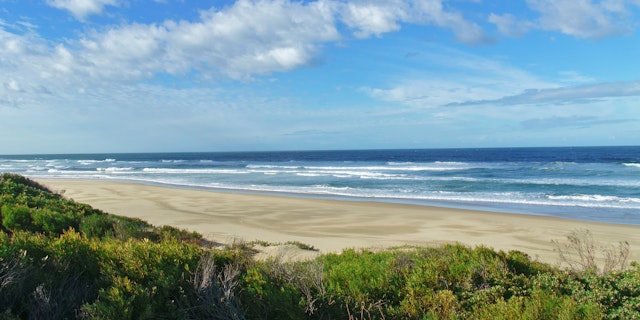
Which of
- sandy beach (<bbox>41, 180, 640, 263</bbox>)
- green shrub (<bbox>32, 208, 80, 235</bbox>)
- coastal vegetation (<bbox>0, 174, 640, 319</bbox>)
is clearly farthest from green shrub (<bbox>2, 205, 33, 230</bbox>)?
coastal vegetation (<bbox>0, 174, 640, 319</bbox>)

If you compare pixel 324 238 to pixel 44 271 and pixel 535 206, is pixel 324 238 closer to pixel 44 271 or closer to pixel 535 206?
pixel 44 271

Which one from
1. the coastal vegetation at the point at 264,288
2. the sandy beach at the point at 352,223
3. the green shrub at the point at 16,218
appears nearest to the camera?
the coastal vegetation at the point at 264,288

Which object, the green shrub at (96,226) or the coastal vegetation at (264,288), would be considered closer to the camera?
the coastal vegetation at (264,288)

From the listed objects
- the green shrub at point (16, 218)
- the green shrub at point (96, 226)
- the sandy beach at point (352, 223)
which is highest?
the green shrub at point (16, 218)

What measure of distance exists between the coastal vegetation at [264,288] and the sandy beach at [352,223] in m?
5.10

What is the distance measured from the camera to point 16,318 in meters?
3.25

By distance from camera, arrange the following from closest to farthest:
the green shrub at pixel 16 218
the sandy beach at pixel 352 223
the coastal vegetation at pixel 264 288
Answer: the coastal vegetation at pixel 264 288
the green shrub at pixel 16 218
the sandy beach at pixel 352 223

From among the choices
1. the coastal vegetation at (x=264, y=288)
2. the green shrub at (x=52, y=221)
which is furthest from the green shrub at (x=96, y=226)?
the coastal vegetation at (x=264, y=288)

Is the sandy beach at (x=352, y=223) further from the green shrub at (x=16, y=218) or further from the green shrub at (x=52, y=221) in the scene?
the green shrub at (x=16, y=218)

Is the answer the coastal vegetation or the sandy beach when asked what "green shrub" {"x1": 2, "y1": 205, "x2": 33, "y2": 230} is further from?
the coastal vegetation

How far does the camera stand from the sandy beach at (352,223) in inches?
491

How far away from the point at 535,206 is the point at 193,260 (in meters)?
19.5

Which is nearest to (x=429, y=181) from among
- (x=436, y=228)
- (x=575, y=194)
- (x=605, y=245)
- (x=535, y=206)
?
(x=575, y=194)

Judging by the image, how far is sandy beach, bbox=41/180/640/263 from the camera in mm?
12461
